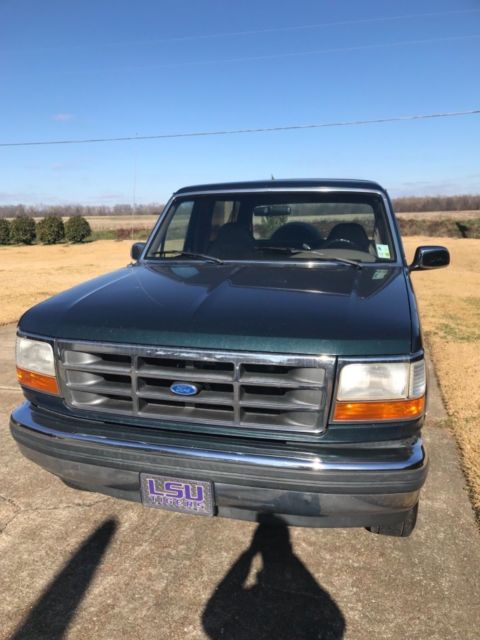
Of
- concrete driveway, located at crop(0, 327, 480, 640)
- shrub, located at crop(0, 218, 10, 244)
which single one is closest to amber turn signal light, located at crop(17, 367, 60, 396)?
concrete driveway, located at crop(0, 327, 480, 640)

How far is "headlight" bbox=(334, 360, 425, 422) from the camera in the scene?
211 centimetres

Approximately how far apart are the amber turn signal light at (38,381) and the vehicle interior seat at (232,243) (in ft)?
5.16

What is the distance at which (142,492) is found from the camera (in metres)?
2.33

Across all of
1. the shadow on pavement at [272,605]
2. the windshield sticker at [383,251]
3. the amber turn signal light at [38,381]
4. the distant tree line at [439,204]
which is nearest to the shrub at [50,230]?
the windshield sticker at [383,251]

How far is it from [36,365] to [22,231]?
→ 3262 cm

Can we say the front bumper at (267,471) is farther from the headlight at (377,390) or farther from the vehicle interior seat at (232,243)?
the vehicle interior seat at (232,243)

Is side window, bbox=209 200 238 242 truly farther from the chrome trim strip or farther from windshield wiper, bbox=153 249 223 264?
the chrome trim strip

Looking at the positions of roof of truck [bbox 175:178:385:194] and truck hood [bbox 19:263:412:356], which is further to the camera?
roof of truck [bbox 175:178:385:194]

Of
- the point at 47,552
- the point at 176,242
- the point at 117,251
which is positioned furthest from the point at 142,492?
the point at 117,251

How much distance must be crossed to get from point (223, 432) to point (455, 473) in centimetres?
205

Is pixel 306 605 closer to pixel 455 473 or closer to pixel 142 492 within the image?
pixel 142 492

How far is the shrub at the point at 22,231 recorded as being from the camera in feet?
105

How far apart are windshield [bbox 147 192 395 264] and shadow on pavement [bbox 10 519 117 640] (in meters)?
1.92

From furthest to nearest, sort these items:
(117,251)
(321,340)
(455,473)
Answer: (117,251)
(455,473)
(321,340)
